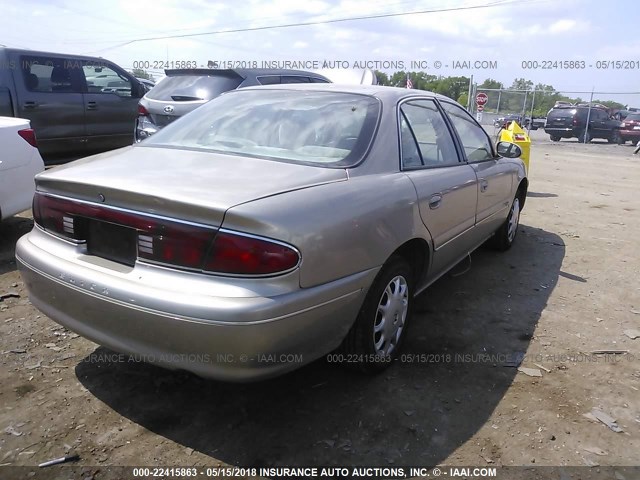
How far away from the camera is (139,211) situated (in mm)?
2318

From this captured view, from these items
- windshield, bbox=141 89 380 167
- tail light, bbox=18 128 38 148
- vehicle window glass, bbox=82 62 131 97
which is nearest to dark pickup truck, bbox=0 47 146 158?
vehicle window glass, bbox=82 62 131 97

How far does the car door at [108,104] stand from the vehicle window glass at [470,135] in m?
5.66

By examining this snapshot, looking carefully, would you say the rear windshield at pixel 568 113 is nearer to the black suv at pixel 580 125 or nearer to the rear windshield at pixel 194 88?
the black suv at pixel 580 125

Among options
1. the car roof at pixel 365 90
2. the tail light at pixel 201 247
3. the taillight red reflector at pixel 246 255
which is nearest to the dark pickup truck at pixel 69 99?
the car roof at pixel 365 90

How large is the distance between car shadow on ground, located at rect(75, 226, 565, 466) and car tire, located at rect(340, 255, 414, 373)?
0.46 feet

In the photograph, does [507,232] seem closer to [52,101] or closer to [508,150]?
[508,150]

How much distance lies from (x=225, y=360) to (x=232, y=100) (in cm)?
201

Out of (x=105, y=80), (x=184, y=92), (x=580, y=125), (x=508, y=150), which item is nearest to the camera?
(x=508, y=150)

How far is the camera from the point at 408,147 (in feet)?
10.8

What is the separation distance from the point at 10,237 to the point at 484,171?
451 centimetres

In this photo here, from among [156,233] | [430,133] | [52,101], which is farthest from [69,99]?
[156,233]

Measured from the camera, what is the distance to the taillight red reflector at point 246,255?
216 cm

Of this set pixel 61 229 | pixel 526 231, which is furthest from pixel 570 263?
pixel 61 229

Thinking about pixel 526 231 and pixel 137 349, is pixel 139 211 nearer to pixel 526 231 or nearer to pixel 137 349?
pixel 137 349
